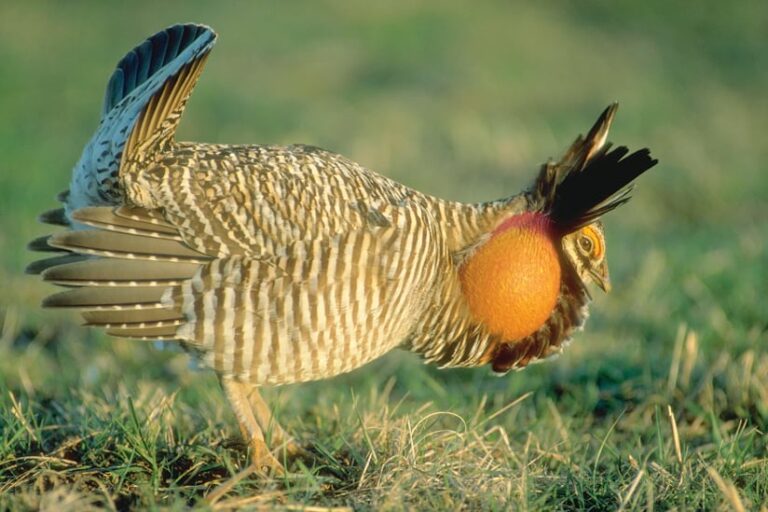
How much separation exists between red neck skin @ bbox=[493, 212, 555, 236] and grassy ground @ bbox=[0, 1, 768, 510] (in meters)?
0.73

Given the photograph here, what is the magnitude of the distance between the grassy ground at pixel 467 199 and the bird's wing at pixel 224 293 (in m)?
0.31

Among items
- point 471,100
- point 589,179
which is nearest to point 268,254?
point 589,179

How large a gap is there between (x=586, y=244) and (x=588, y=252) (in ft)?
0.11

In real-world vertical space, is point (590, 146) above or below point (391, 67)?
below

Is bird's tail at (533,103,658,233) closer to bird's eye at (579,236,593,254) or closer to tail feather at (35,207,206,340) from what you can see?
bird's eye at (579,236,593,254)

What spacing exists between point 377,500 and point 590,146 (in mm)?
1774

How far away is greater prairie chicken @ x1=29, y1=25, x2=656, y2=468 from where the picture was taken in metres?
3.58

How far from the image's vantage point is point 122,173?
3.71m

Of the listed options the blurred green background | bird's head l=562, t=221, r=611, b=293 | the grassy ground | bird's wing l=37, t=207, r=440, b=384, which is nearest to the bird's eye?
bird's head l=562, t=221, r=611, b=293

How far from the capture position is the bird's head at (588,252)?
427 centimetres

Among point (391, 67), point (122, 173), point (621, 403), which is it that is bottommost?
point (621, 403)

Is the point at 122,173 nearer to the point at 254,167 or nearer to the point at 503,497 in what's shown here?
the point at 254,167

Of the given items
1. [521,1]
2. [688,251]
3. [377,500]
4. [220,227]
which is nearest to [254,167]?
[220,227]

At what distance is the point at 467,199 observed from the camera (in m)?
7.87
